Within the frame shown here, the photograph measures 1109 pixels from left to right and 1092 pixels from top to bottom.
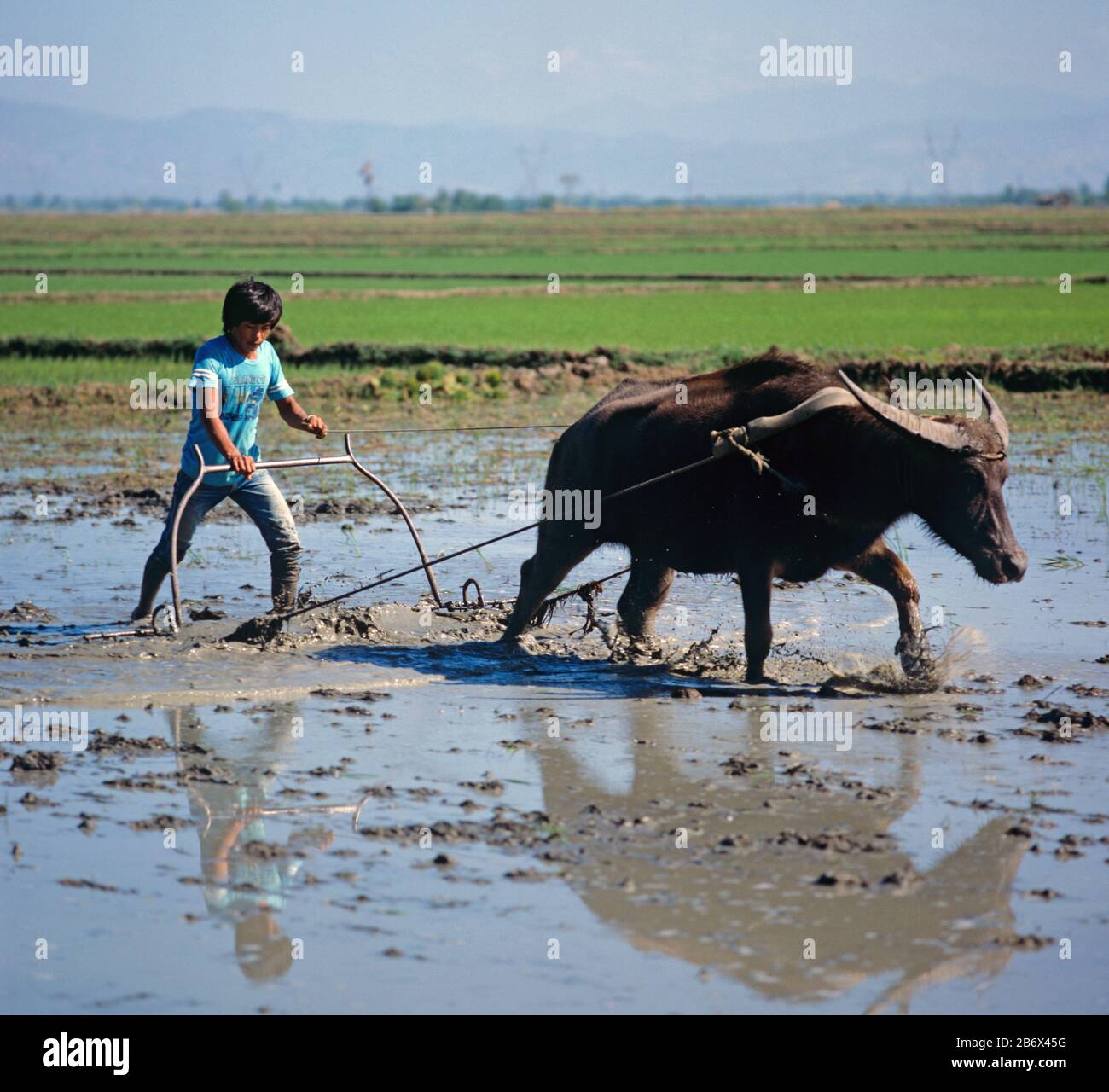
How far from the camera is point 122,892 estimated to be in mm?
4469

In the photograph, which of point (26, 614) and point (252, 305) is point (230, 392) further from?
point (26, 614)

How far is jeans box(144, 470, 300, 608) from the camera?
291 inches

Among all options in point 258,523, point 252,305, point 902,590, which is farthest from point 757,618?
point 252,305

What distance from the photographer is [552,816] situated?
514 cm

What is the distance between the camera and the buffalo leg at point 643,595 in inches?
288

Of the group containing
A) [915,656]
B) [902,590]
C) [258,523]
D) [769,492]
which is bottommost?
[915,656]

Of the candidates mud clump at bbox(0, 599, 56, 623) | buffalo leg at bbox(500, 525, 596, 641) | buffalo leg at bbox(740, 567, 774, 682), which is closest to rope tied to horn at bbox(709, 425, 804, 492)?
buffalo leg at bbox(740, 567, 774, 682)

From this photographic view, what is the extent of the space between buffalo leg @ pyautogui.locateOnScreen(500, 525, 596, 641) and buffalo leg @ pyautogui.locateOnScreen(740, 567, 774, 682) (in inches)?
34.3

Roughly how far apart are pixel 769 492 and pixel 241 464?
2.21 m

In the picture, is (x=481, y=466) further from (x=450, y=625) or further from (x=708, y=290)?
(x=708, y=290)

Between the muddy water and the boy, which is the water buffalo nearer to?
the muddy water

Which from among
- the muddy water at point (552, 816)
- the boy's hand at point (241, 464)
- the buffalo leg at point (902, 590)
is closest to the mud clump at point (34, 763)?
the muddy water at point (552, 816)

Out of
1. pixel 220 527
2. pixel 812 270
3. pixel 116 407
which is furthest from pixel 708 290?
pixel 220 527

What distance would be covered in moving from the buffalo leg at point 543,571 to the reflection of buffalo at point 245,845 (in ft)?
4.94
